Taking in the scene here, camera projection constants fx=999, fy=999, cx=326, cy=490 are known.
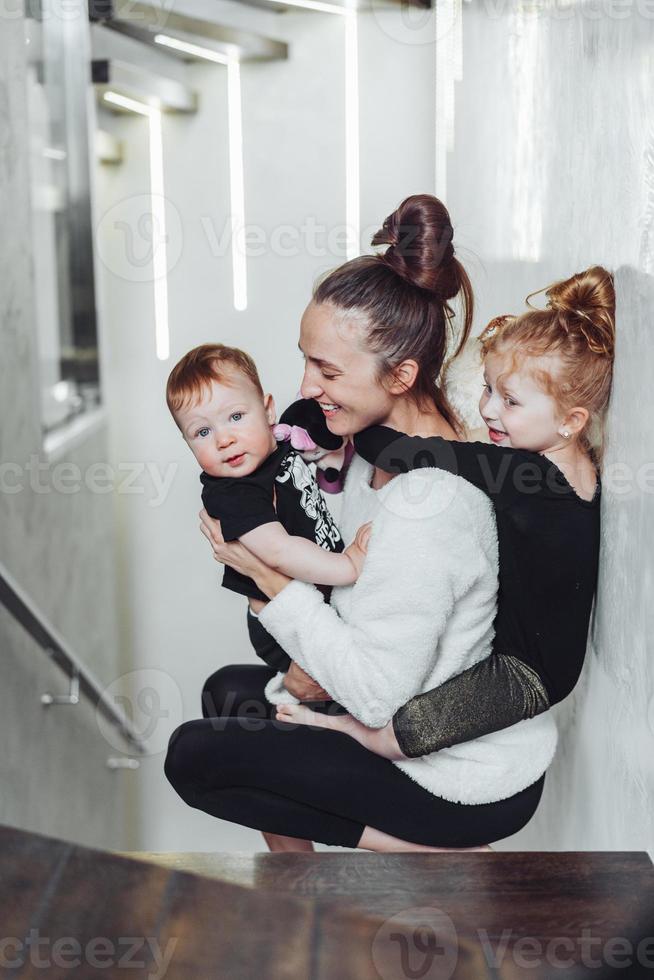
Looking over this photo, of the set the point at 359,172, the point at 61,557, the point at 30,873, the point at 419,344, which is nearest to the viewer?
the point at 30,873

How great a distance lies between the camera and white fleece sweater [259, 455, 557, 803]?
1.12 m

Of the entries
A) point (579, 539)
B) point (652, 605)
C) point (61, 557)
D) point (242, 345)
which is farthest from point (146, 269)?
point (652, 605)

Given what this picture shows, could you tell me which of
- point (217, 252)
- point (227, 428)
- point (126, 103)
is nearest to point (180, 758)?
point (227, 428)

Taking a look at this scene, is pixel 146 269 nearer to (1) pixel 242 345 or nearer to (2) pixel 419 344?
(1) pixel 242 345

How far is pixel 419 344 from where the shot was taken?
4.08ft

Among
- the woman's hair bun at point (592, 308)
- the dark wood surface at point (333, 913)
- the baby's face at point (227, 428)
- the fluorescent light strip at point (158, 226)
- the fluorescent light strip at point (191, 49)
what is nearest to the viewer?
the dark wood surface at point (333, 913)

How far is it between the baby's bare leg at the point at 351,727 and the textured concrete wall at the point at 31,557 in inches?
50.4

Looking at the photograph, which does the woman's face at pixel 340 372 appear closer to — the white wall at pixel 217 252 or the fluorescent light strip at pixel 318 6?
the white wall at pixel 217 252

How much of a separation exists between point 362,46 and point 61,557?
182 cm

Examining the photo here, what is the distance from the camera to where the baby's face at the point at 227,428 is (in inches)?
52.2

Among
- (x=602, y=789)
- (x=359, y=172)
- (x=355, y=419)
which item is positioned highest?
(x=359, y=172)

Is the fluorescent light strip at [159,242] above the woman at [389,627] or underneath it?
above

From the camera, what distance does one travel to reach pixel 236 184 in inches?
128

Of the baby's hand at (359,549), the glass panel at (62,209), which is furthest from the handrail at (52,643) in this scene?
the baby's hand at (359,549)
